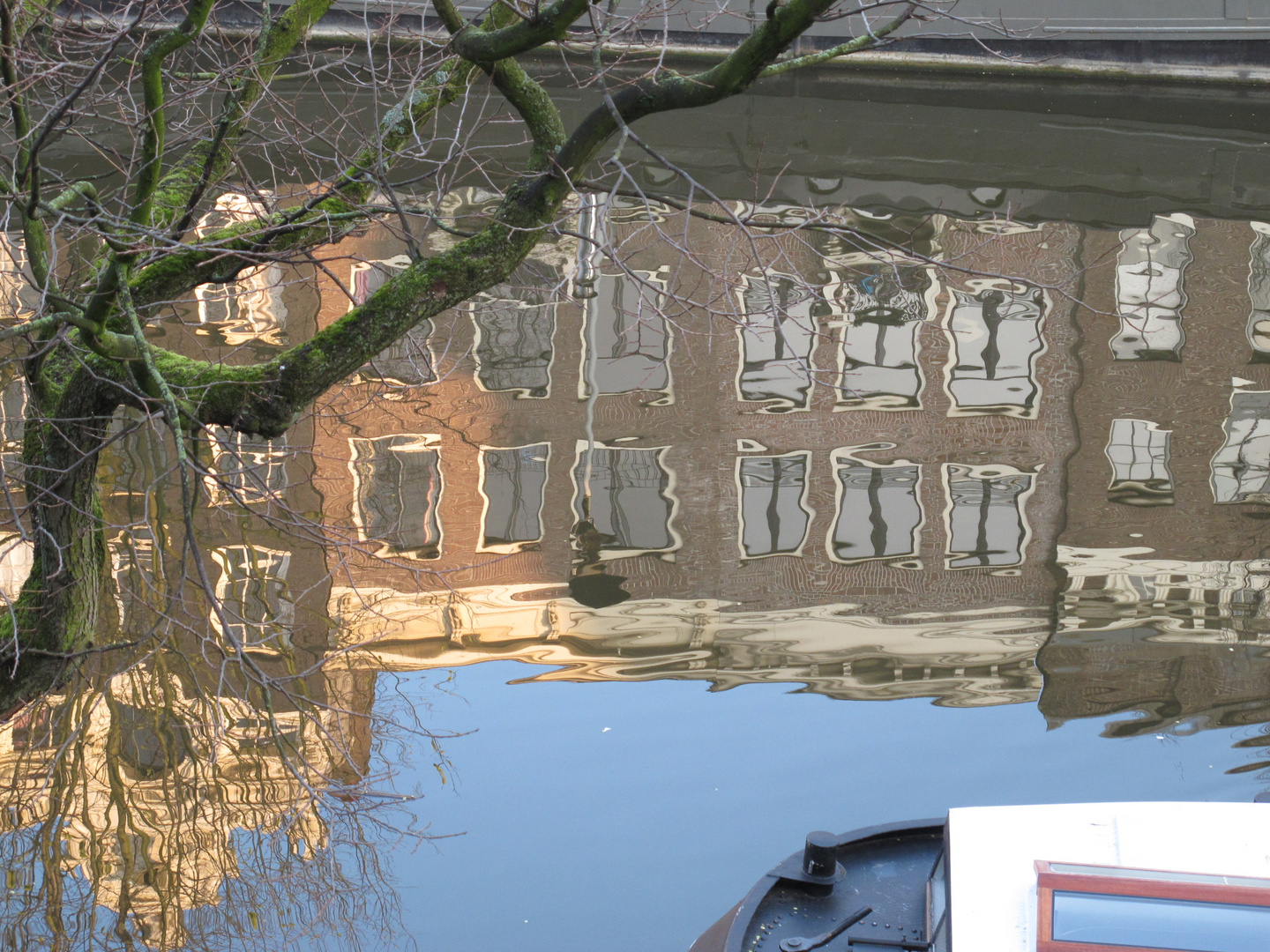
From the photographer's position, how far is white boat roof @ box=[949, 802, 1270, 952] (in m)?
4.86

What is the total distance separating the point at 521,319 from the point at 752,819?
10704mm

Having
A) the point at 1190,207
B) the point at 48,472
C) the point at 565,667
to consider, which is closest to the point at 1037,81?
the point at 1190,207

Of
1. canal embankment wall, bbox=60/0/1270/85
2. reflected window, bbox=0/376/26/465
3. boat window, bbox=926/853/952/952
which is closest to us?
boat window, bbox=926/853/952/952

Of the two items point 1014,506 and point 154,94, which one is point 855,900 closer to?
point 154,94

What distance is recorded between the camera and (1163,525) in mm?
13305

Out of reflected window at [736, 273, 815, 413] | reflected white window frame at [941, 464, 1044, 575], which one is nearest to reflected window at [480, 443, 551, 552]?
reflected window at [736, 273, 815, 413]

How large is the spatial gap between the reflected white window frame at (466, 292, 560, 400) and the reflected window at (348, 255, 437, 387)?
31.6 inches

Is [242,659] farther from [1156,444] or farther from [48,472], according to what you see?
[1156,444]

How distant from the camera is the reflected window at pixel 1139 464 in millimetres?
13984

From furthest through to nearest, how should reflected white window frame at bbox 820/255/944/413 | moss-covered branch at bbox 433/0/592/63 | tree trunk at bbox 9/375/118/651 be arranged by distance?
reflected white window frame at bbox 820/255/944/413 → tree trunk at bbox 9/375/118/651 → moss-covered branch at bbox 433/0/592/63

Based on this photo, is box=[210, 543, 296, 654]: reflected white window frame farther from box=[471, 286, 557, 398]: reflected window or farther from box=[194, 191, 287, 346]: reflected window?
box=[194, 191, 287, 346]: reflected window

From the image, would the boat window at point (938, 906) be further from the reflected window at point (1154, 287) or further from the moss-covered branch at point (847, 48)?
the reflected window at point (1154, 287)

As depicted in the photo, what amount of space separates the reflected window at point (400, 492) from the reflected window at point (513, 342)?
187 cm

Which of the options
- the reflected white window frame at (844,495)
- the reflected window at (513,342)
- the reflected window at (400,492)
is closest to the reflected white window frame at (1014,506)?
the reflected white window frame at (844,495)
